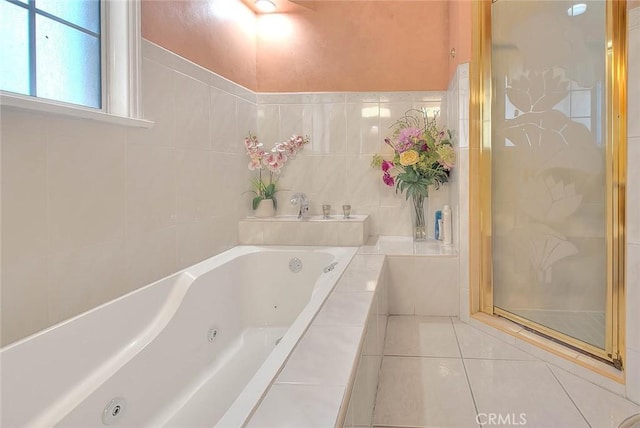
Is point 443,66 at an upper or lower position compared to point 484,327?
upper

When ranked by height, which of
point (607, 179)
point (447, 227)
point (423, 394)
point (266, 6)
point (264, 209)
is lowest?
point (423, 394)

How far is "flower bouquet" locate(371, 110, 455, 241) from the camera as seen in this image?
2633 millimetres

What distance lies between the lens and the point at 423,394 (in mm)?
1544

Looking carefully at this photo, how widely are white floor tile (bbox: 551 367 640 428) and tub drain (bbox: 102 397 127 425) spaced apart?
59.0 inches

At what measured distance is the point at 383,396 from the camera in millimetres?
1536

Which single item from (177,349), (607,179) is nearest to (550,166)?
(607,179)

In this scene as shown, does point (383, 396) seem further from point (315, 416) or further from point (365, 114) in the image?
point (365, 114)

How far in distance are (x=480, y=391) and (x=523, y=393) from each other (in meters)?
0.16

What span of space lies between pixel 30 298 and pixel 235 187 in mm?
1551

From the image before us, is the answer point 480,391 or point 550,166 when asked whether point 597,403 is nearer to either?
point 480,391

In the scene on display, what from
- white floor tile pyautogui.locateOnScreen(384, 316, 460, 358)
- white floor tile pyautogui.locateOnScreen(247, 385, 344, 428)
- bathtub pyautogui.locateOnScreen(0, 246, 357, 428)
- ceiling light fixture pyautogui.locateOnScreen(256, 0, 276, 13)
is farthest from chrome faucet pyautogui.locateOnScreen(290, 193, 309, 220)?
white floor tile pyautogui.locateOnScreen(247, 385, 344, 428)

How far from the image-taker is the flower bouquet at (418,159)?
8.64 feet

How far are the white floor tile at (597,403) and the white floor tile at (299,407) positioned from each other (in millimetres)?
1093

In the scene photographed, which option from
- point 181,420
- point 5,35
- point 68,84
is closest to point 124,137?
point 68,84
